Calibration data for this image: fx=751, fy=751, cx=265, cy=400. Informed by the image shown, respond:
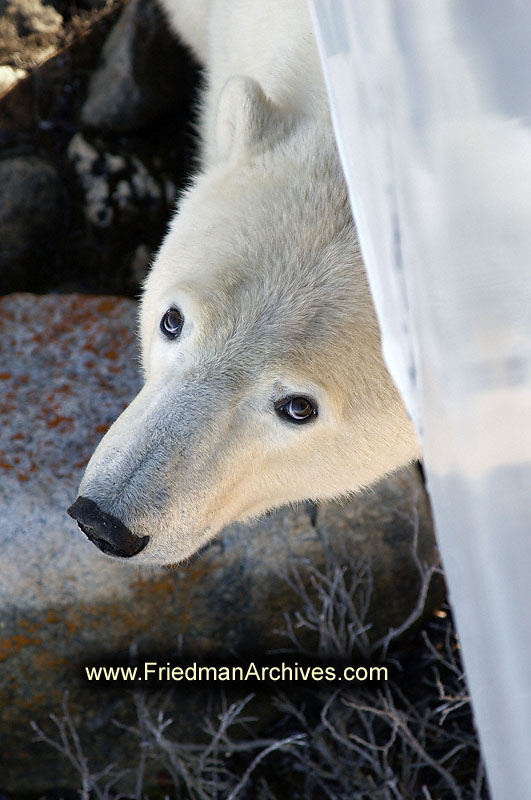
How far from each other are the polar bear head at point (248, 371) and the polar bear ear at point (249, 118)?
10cm

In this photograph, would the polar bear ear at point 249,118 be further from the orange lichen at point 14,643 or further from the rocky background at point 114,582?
the orange lichen at point 14,643

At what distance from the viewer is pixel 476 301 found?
0.84 metres

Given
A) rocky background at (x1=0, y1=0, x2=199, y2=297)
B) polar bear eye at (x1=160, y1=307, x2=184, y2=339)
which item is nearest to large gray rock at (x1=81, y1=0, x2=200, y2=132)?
rocky background at (x1=0, y1=0, x2=199, y2=297)

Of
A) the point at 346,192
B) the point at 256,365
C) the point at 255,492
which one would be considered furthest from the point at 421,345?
the point at 255,492

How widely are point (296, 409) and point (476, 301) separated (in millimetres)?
870

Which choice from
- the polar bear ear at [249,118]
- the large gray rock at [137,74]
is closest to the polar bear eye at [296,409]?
the polar bear ear at [249,118]

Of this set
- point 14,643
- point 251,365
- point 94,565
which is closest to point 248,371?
point 251,365

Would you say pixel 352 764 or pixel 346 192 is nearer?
pixel 346 192

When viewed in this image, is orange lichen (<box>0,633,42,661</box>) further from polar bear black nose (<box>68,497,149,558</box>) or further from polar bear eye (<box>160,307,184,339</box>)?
polar bear eye (<box>160,307,184,339</box>)

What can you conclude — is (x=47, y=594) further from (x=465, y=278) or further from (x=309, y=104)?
(x=465, y=278)

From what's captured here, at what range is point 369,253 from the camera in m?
1.08

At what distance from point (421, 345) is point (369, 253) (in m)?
0.25

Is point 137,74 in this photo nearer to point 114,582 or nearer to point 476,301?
point 114,582

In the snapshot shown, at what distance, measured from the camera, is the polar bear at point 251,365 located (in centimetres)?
162
